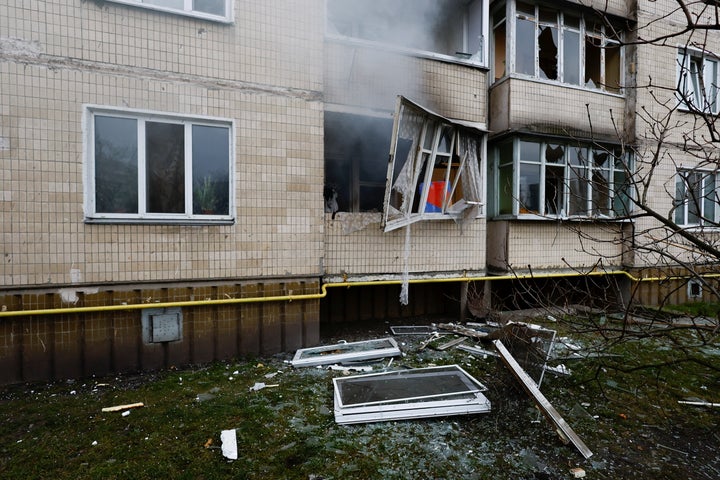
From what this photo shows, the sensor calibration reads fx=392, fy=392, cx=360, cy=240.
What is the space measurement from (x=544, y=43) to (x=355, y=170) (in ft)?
15.0

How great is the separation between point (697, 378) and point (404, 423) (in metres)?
4.11

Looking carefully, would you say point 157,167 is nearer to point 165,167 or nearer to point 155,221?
point 165,167

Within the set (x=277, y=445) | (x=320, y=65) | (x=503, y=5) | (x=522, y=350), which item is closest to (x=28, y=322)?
(x=277, y=445)

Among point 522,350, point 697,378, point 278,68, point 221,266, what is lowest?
point 697,378

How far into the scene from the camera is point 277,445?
338 centimetres

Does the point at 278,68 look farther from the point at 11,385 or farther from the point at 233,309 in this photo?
the point at 11,385

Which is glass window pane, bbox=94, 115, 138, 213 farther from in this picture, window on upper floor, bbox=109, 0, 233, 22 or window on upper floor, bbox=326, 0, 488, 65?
window on upper floor, bbox=326, 0, 488, 65

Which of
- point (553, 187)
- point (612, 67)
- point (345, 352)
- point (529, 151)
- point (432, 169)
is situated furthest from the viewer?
point (612, 67)

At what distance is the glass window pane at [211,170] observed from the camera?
5.29m

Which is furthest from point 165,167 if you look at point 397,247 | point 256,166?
point 397,247

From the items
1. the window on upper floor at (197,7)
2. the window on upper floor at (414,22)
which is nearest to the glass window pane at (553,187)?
the window on upper floor at (414,22)

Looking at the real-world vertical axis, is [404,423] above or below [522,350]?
below

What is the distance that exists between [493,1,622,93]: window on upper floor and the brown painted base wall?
5.92 meters

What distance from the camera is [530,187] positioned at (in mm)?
7641
